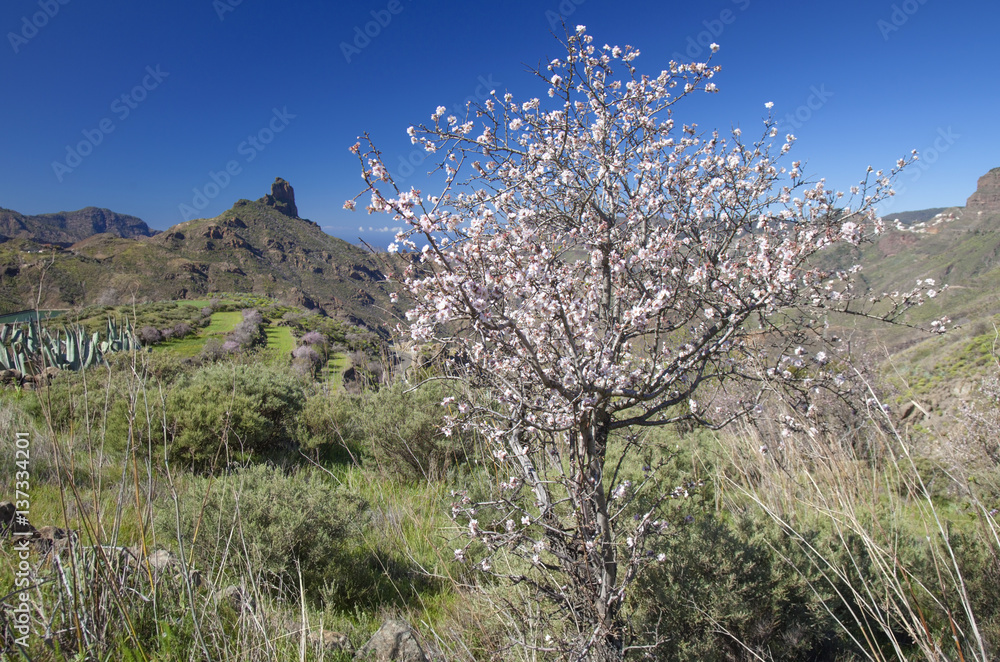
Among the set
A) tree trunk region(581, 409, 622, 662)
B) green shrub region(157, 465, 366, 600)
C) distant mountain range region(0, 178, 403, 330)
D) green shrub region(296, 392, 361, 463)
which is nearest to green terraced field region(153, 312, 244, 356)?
green shrub region(296, 392, 361, 463)

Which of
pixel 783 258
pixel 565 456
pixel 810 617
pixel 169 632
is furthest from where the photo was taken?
pixel 565 456

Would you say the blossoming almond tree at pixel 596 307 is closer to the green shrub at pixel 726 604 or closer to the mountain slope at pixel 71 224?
the green shrub at pixel 726 604

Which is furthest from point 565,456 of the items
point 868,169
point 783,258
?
point 868,169

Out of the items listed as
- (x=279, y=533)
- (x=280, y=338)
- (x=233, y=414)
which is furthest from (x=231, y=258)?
(x=279, y=533)

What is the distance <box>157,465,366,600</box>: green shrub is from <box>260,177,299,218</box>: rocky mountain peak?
469ft

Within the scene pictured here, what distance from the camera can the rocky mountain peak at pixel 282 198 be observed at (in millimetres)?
129775

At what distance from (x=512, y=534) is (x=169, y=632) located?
58.6 inches

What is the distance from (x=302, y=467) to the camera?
18.3 feet

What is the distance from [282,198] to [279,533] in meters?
151

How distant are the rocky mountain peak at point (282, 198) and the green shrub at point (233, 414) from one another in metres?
140

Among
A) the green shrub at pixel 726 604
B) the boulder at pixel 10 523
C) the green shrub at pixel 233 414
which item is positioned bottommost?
the green shrub at pixel 726 604

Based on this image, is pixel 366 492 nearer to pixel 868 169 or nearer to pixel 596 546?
pixel 596 546

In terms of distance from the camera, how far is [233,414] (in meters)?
5.35

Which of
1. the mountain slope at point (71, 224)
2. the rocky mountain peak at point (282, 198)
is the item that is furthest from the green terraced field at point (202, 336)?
the mountain slope at point (71, 224)
